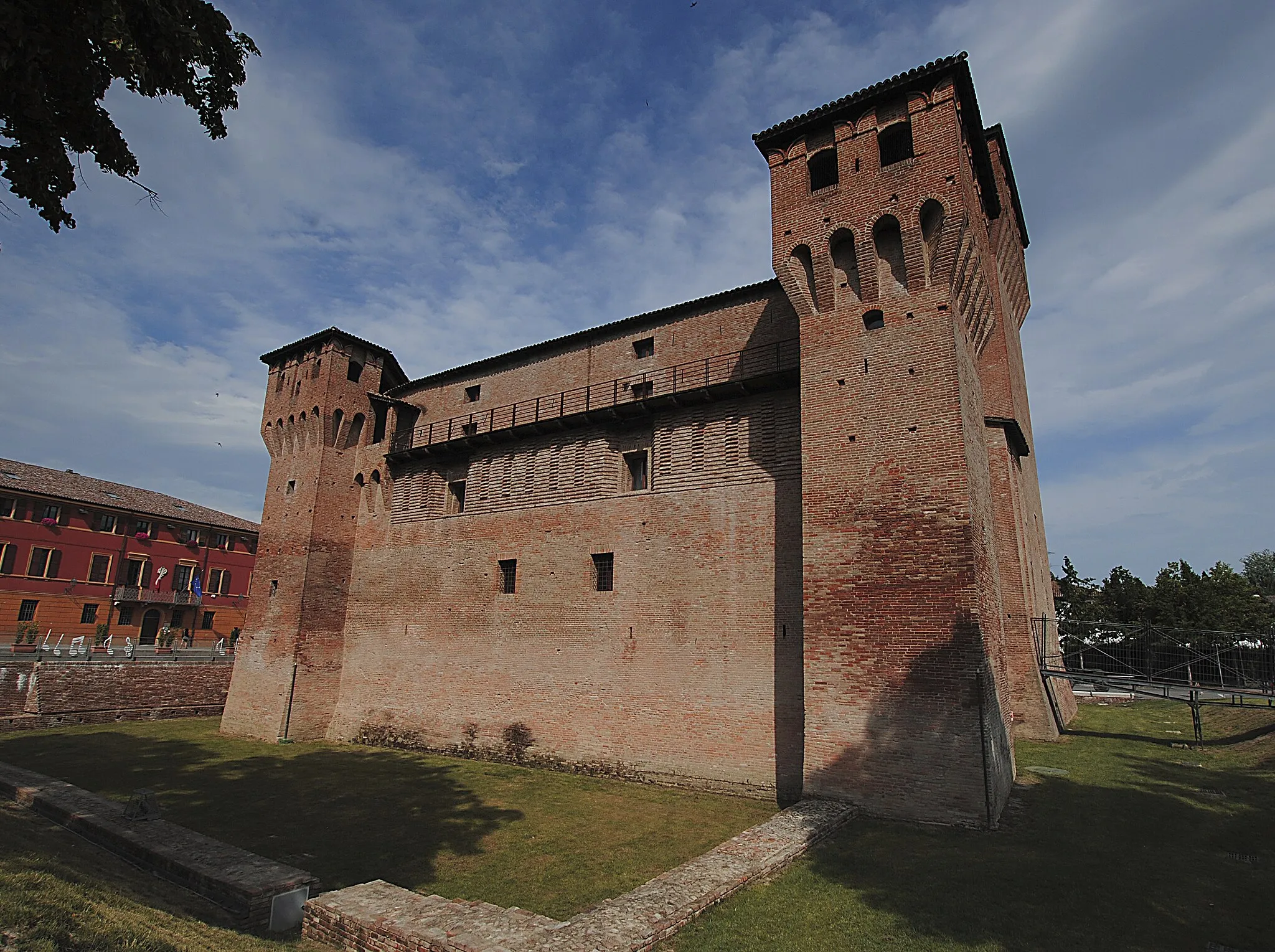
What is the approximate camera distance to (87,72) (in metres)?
6.08

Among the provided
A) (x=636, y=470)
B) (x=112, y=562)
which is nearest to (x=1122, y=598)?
(x=636, y=470)

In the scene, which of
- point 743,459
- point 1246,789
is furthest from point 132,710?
point 1246,789

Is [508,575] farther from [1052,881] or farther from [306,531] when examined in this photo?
[1052,881]

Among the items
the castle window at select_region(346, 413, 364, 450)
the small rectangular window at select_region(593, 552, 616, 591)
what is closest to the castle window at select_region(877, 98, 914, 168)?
the small rectangular window at select_region(593, 552, 616, 591)

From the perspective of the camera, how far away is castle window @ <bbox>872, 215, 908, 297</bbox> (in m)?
12.8

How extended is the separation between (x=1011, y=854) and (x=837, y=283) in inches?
388

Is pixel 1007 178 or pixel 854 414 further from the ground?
pixel 1007 178

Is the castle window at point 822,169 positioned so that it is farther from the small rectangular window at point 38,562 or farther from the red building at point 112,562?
the small rectangular window at point 38,562

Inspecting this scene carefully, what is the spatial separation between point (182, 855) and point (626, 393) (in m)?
13.0

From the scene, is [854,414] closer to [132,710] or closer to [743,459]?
[743,459]

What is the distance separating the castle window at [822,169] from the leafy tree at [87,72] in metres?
10.9

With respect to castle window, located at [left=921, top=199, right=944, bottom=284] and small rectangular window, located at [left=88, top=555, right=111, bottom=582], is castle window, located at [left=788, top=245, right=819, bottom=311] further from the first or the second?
small rectangular window, located at [left=88, top=555, right=111, bottom=582]

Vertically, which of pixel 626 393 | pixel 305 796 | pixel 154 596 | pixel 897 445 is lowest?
pixel 305 796

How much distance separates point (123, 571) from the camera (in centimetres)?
3500
